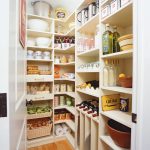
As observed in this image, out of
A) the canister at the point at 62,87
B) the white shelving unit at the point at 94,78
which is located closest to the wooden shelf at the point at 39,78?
the white shelving unit at the point at 94,78

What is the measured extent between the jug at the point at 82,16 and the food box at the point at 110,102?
3.28 feet

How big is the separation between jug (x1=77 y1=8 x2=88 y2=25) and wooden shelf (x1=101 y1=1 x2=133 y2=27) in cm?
47

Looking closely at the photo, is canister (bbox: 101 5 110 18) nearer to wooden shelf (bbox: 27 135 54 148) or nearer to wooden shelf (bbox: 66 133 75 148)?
wooden shelf (bbox: 66 133 75 148)

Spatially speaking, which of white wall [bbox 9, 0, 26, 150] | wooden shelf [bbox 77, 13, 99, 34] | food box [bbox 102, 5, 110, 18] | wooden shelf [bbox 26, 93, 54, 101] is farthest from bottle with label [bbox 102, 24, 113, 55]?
A: wooden shelf [bbox 26, 93, 54, 101]

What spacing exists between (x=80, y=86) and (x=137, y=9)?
1181mm

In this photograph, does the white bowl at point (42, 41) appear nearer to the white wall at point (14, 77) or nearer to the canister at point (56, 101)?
the canister at point (56, 101)

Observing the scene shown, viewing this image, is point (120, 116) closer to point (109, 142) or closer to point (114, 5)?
point (109, 142)

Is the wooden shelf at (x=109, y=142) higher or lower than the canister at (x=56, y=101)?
lower

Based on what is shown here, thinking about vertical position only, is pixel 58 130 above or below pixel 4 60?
below

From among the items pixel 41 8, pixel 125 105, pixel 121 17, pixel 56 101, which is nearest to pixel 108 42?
pixel 121 17

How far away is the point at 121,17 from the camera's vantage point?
113cm

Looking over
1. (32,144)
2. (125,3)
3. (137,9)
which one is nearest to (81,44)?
(125,3)

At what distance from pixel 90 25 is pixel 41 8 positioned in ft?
3.33

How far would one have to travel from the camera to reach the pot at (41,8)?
2072mm
